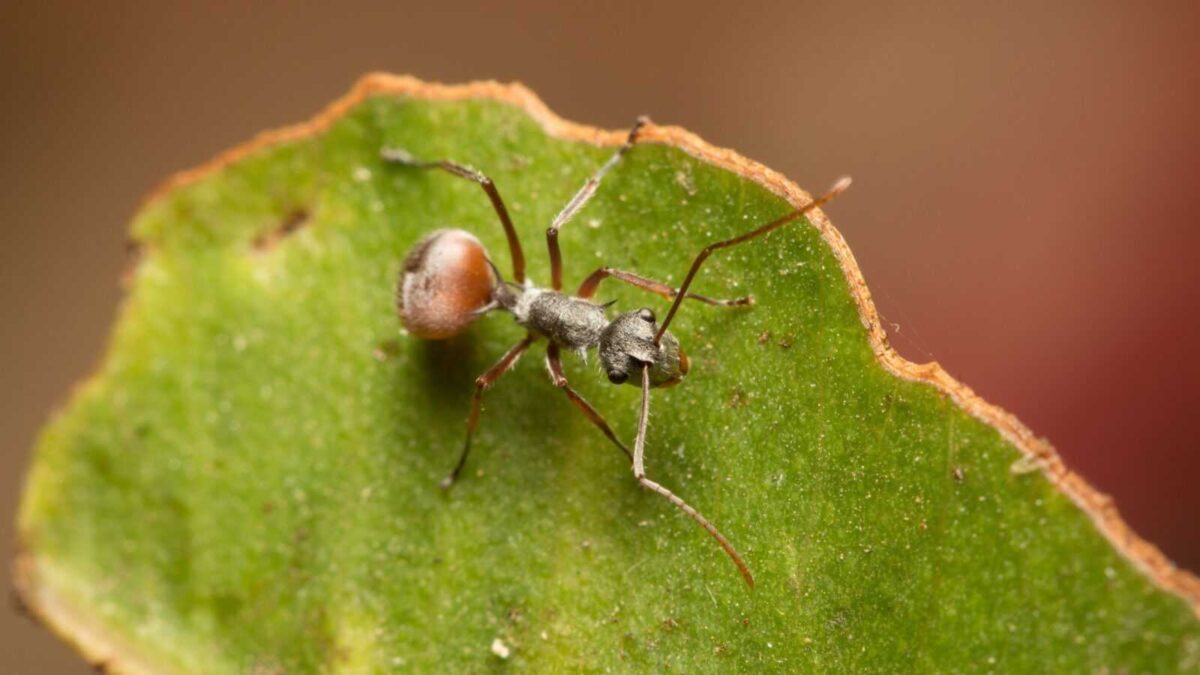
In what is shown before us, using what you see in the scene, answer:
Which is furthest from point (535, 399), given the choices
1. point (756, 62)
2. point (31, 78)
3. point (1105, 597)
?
point (31, 78)

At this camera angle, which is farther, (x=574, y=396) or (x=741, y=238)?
(x=574, y=396)

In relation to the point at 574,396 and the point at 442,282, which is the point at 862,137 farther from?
the point at 442,282

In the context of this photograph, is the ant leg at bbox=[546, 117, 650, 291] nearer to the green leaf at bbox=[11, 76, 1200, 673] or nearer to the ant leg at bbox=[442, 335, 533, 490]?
the green leaf at bbox=[11, 76, 1200, 673]

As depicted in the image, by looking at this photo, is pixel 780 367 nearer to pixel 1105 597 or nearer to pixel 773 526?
pixel 773 526

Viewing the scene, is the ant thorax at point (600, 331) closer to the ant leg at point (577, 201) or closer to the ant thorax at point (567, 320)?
the ant thorax at point (567, 320)

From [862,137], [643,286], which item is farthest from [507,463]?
[862,137]

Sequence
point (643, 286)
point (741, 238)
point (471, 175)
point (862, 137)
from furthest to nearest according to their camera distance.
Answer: point (862, 137), point (471, 175), point (643, 286), point (741, 238)

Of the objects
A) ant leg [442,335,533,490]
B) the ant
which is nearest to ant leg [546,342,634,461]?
the ant
